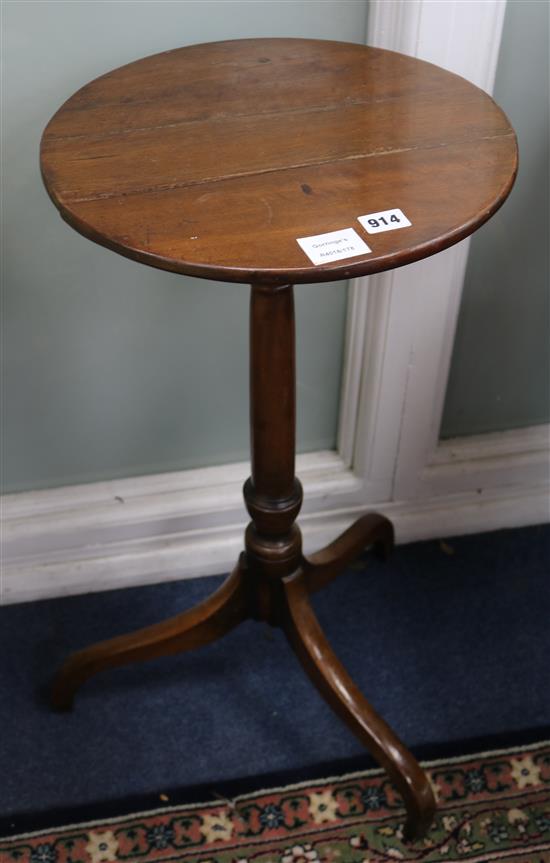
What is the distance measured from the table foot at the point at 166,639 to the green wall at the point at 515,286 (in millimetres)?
512

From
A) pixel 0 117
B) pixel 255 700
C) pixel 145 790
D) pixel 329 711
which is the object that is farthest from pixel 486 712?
pixel 0 117

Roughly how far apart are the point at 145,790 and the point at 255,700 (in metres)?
0.21

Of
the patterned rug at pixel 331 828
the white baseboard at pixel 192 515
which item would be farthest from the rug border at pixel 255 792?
the white baseboard at pixel 192 515

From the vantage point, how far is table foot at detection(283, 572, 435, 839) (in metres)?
1.28

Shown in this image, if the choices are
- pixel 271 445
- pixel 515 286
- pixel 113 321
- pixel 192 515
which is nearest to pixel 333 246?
pixel 271 445

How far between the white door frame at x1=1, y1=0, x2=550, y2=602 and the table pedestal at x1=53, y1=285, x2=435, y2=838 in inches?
6.9

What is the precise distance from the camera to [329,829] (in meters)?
1.32

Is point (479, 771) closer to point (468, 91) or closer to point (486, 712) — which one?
point (486, 712)

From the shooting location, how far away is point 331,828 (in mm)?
1321

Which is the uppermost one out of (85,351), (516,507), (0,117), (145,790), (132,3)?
(132,3)

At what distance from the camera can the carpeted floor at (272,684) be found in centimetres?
139

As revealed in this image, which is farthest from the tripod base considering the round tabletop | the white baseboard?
the round tabletop

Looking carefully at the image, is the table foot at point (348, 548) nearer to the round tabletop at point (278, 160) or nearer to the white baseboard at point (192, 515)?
the white baseboard at point (192, 515)

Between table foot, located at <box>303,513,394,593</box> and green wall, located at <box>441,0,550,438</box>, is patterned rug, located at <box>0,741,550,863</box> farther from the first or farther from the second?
green wall, located at <box>441,0,550,438</box>
